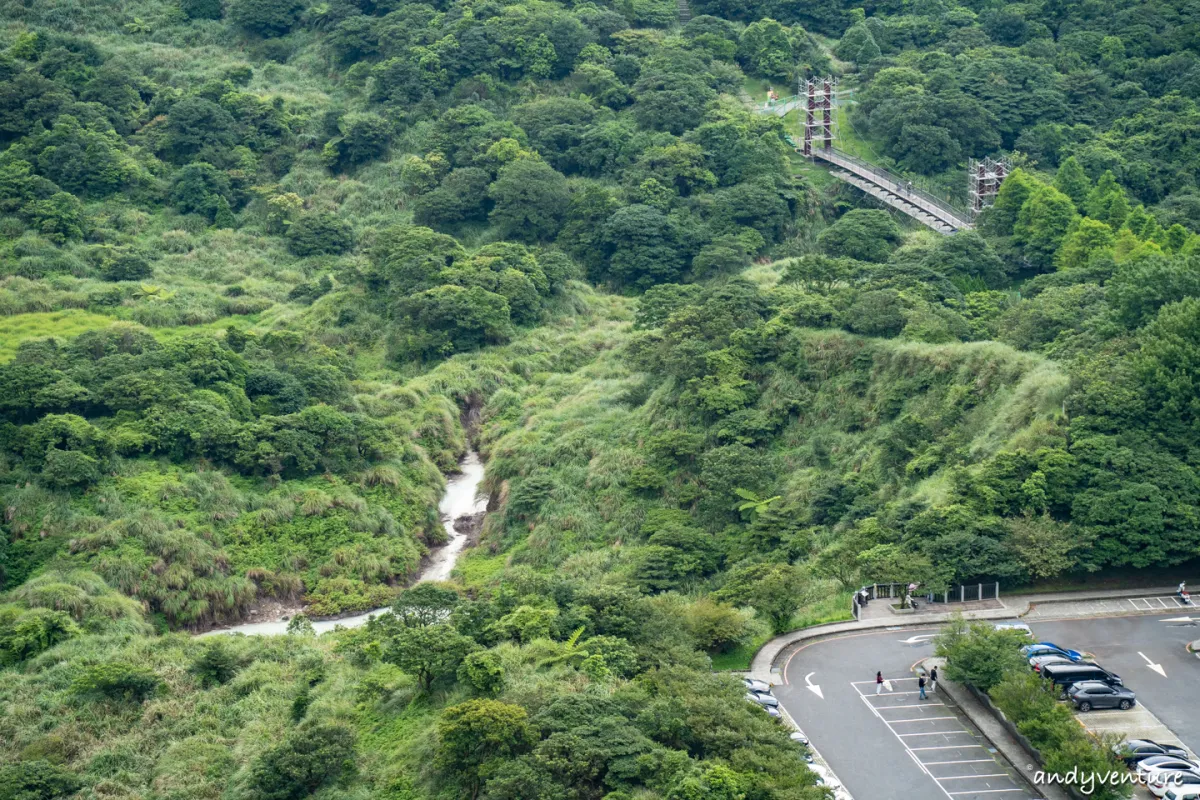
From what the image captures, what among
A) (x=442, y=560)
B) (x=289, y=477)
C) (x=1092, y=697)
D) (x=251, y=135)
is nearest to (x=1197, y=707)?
(x=1092, y=697)

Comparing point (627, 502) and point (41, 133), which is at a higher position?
point (41, 133)

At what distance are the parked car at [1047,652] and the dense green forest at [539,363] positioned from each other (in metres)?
5.29

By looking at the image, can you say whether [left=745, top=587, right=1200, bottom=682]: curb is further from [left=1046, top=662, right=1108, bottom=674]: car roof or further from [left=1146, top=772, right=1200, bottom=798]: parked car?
[left=1146, top=772, right=1200, bottom=798]: parked car

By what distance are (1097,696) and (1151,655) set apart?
477cm

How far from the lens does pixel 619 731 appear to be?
39.9 m

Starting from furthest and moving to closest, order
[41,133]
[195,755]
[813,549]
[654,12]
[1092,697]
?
[654,12] → [41,133] → [813,549] → [195,755] → [1092,697]

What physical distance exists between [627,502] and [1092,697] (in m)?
30.7

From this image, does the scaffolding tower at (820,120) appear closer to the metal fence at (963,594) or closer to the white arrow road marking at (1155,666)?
the metal fence at (963,594)

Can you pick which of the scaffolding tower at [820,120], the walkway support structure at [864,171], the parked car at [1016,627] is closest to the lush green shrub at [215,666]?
the parked car at [1016,627]

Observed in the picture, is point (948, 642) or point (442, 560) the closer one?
point (948, 642)

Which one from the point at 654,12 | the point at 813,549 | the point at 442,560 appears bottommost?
the point at 442,560

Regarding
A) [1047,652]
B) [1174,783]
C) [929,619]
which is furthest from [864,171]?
[1174,783]

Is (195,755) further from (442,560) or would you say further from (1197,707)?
(1197,707)

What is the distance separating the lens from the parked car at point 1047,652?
44575 mm
